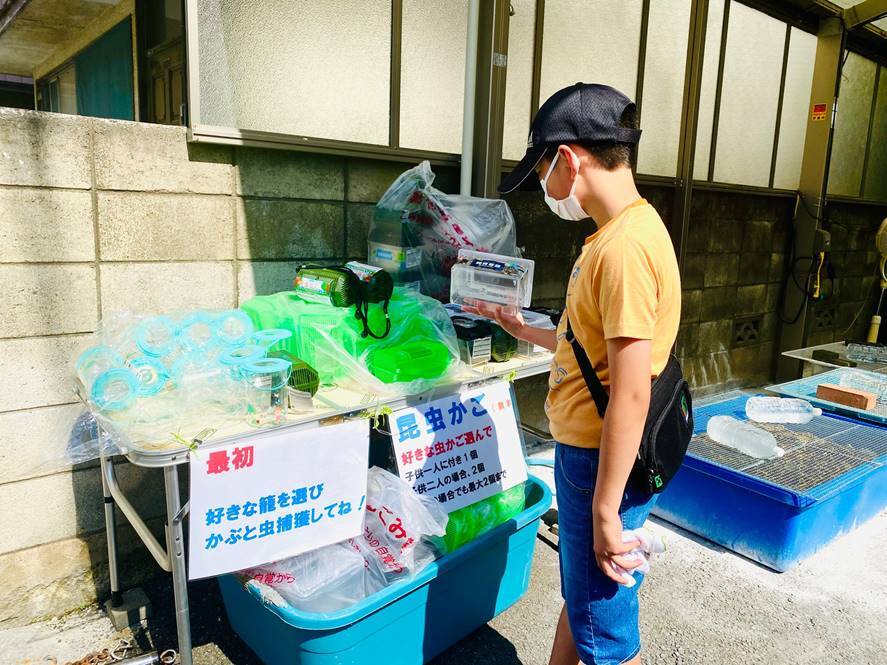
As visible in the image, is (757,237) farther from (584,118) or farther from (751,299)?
(584,118)

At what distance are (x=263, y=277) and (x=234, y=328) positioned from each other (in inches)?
28.1

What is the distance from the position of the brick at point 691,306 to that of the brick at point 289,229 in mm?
3305

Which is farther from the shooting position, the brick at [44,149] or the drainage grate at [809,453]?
the drainage grate at [809,453]

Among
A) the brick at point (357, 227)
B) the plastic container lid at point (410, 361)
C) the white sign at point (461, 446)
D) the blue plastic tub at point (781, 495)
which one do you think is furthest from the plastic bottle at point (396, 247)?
the blue plastic tub at point (781, 495)

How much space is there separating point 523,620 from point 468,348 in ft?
3.80

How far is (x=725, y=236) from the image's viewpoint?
555 cm

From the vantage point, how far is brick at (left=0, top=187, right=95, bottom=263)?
2.32 meters

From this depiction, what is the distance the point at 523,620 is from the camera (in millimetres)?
2678

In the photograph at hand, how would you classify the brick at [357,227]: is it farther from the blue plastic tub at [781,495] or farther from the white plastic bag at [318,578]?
the blue plastic tub at [781,495]

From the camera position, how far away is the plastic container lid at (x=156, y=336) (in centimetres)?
204

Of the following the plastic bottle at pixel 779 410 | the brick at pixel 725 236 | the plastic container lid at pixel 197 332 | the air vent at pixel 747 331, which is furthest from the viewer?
the air vent at pixel 747 331

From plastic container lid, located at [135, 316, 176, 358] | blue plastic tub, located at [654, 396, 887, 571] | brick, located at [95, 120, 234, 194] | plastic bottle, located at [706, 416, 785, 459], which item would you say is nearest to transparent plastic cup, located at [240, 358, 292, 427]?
plastic container lid, located at [135, 316, 176, 358]

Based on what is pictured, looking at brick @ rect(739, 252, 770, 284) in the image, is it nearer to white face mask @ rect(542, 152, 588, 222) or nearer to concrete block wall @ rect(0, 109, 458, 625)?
concrete block wall @ rect(0, 109, 458, 625)

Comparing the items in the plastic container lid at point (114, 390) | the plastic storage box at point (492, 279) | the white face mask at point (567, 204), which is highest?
the white face mask at point (567, 204)
